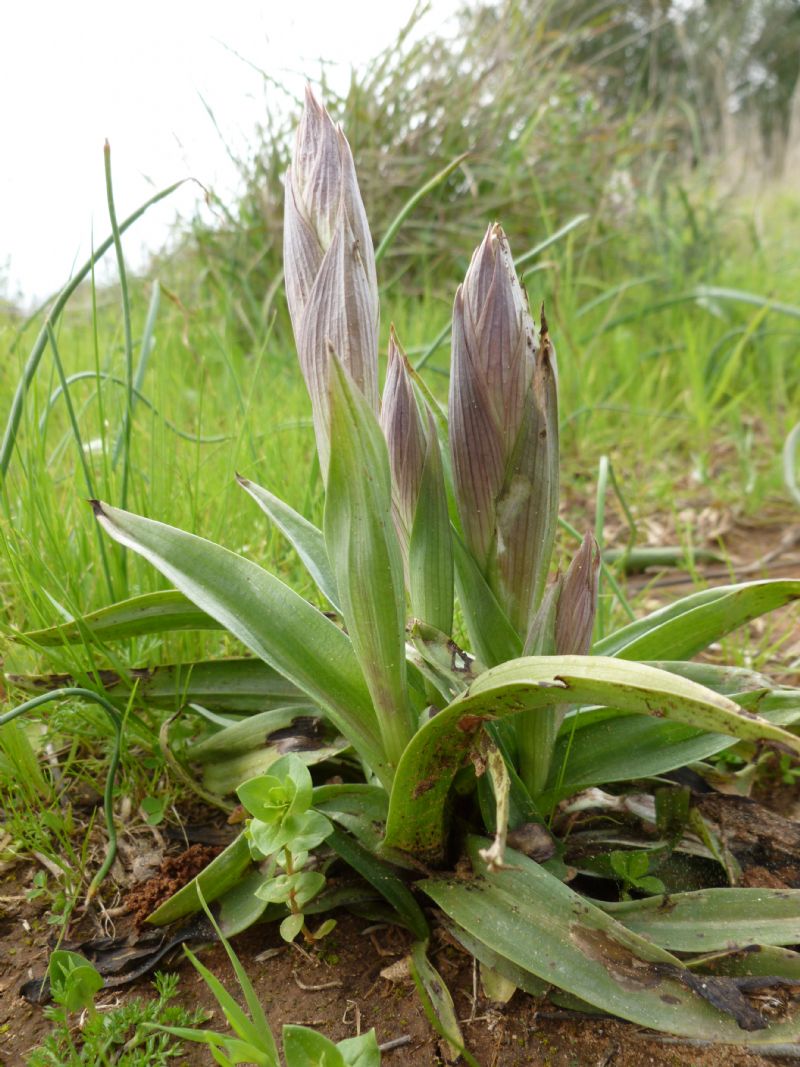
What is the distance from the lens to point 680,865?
99 centimetres

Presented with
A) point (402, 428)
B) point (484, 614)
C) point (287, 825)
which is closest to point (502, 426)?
point (402, 428)

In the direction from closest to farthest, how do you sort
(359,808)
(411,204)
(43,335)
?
(359,808) < (43,335) < (411,204)

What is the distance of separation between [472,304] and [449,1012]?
0.70 metres

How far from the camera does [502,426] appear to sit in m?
0.83

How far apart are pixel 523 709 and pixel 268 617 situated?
326mm

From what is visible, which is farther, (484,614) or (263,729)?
(263,729)

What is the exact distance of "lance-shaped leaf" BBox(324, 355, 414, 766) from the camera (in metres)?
0.74

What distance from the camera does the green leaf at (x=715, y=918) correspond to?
834 millimetres

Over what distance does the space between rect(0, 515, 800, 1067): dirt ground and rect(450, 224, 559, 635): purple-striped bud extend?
421 mm

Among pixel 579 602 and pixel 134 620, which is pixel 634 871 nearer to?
pixel 579 602

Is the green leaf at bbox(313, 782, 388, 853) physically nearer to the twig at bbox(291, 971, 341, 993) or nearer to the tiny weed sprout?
the tiny weed sprout

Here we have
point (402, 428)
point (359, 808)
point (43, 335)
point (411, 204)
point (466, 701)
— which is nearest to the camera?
point (466, 701)

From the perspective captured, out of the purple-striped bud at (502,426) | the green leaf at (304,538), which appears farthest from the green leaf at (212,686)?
the purple-striped bud at (502,426)

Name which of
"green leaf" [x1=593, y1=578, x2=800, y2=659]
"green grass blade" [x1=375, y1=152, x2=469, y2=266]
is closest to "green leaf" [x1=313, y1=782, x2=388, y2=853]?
"green leaf" [x1=593, y1=578, x2=800, y2=659]
